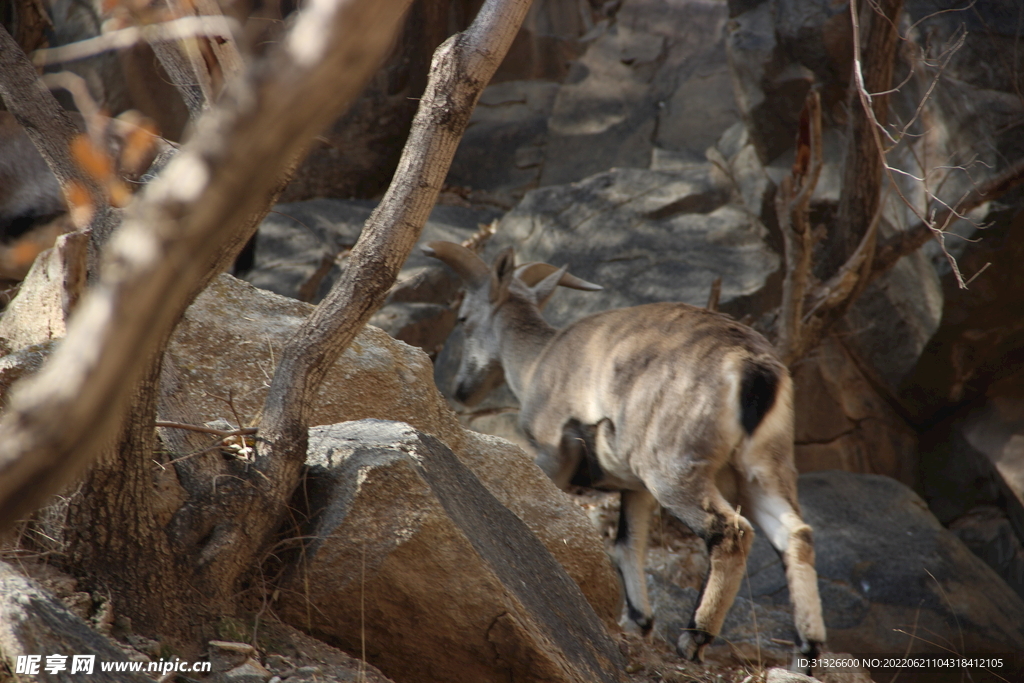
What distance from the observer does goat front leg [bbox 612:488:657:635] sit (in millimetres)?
4848

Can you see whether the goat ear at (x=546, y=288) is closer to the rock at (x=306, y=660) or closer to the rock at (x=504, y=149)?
the rock at (x=306, y=660)

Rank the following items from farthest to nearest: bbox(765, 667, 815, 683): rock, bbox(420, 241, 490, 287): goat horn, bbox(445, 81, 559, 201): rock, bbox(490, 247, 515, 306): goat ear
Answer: bbox(445, 81, 559, 201): rock, bbox(420, 241, 490, 287): goat horn, bbox(490, 247, 515, 306): goat ear, bbox(765, 667, 815, 683): rock

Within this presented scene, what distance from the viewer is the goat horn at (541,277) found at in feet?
23.3

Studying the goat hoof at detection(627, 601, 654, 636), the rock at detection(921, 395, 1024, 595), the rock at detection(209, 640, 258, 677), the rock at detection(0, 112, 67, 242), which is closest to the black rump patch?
the goat hoof at detection(627, 601, 654, 636)

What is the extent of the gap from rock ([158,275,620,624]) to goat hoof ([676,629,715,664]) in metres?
0.37

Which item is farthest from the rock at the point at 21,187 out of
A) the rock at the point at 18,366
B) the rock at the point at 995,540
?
the rock at the point at 995,540

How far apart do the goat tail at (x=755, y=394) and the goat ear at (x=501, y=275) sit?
2738 millimetres

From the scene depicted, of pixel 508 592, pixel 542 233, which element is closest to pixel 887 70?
pixel 542 233

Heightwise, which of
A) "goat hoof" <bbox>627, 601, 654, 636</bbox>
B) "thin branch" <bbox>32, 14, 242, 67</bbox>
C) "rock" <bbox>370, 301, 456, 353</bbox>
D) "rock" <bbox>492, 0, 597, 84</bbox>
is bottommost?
"goat hoof" <bbox>627, 601, 654, 636</bbox>

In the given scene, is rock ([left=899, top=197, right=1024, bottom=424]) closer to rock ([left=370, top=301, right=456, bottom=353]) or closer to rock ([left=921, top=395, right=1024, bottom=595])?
rock ([left=921, top=395, right=1024, bottom=595])

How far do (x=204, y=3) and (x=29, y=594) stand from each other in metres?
1.84

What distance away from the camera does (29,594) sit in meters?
2.01

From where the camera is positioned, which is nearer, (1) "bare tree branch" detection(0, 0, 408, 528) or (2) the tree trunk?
(1) "bare tree branch" detection(0, 0, 408, 528)

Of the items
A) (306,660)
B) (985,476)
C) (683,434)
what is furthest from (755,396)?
(985,476)
